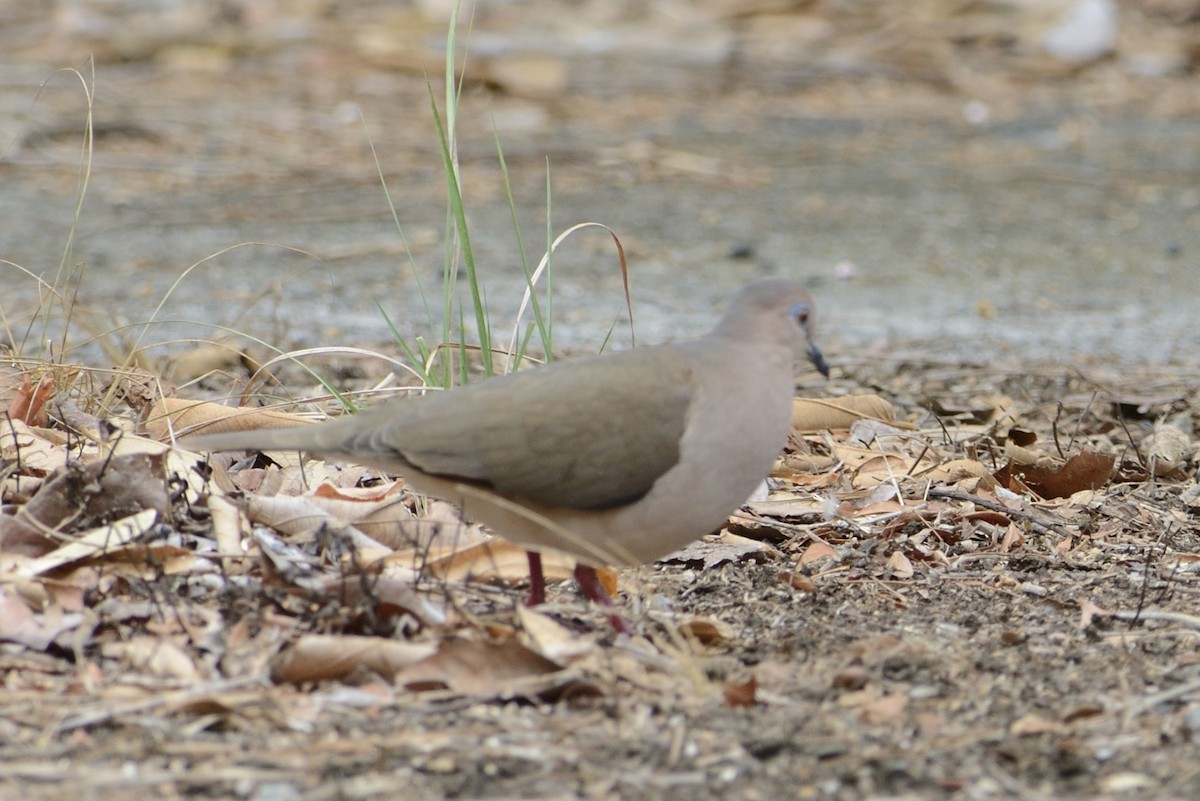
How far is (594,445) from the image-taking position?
2.98m

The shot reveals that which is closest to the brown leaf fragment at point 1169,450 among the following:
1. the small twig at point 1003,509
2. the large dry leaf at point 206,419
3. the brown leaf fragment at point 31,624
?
the small twig at point 1003,509

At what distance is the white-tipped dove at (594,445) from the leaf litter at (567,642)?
0.18 metres

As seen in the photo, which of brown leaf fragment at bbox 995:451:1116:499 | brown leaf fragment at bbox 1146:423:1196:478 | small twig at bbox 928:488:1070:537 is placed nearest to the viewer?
small twig at bbox 928:488:1070:537

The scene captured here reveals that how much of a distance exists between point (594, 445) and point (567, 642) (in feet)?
1.23

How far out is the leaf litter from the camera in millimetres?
2529

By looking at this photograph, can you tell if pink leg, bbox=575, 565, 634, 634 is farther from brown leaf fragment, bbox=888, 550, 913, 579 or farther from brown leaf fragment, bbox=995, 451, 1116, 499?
brown leaf fragment, bbox=995, 451, 1116, 499

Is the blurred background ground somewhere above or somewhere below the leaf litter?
below

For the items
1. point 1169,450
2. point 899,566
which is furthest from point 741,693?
point 1169,450

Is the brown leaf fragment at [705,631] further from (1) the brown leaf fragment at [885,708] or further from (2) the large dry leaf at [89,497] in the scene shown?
(2) the large dry leaf at [89,497]

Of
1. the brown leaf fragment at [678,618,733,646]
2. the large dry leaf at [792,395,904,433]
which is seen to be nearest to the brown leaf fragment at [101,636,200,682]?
the brown leaf fragment at [678,618,733,646]

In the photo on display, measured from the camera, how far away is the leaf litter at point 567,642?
2.53 m

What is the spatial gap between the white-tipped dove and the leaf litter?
0.18m

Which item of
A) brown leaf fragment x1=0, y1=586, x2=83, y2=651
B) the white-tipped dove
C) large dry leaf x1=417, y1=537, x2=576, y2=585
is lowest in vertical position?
large dry leaf x1=417, y1=537, x2=576, y2=585

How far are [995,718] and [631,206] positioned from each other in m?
6.79
